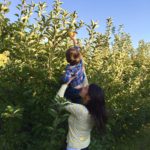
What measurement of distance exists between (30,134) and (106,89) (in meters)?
2.32

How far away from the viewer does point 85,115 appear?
206 inches

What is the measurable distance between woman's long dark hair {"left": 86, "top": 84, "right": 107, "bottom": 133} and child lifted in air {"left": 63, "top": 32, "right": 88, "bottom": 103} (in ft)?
3.05

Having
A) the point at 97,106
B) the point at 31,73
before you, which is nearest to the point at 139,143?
the point at 31,73

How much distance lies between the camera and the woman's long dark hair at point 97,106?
5152mm

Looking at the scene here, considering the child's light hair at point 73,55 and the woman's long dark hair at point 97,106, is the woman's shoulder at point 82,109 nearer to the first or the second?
the woman's long dark hair at point 97,106

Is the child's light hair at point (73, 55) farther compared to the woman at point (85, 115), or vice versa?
the child's light hair at point (73, 55)

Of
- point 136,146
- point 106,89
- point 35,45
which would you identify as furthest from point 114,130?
point 35,45

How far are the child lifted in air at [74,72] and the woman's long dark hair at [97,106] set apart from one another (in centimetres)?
93

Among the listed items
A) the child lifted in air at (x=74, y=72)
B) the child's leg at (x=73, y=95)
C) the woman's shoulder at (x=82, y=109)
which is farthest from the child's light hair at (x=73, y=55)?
the woman's shoulder at (x=82, y=109)

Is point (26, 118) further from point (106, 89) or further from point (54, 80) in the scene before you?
point (106, 89)

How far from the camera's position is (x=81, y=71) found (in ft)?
21.0

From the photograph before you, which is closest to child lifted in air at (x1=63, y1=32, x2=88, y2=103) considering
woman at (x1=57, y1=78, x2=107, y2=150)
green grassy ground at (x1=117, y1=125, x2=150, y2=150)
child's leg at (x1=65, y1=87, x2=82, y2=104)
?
child's leg at (x1=65, y1=87, x2=82, y2=104)

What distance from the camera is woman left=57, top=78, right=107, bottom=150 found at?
5.18m

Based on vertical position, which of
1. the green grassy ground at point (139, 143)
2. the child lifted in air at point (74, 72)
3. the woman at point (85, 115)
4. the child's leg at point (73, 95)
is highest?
the child lifted in air at point (74, 72)
